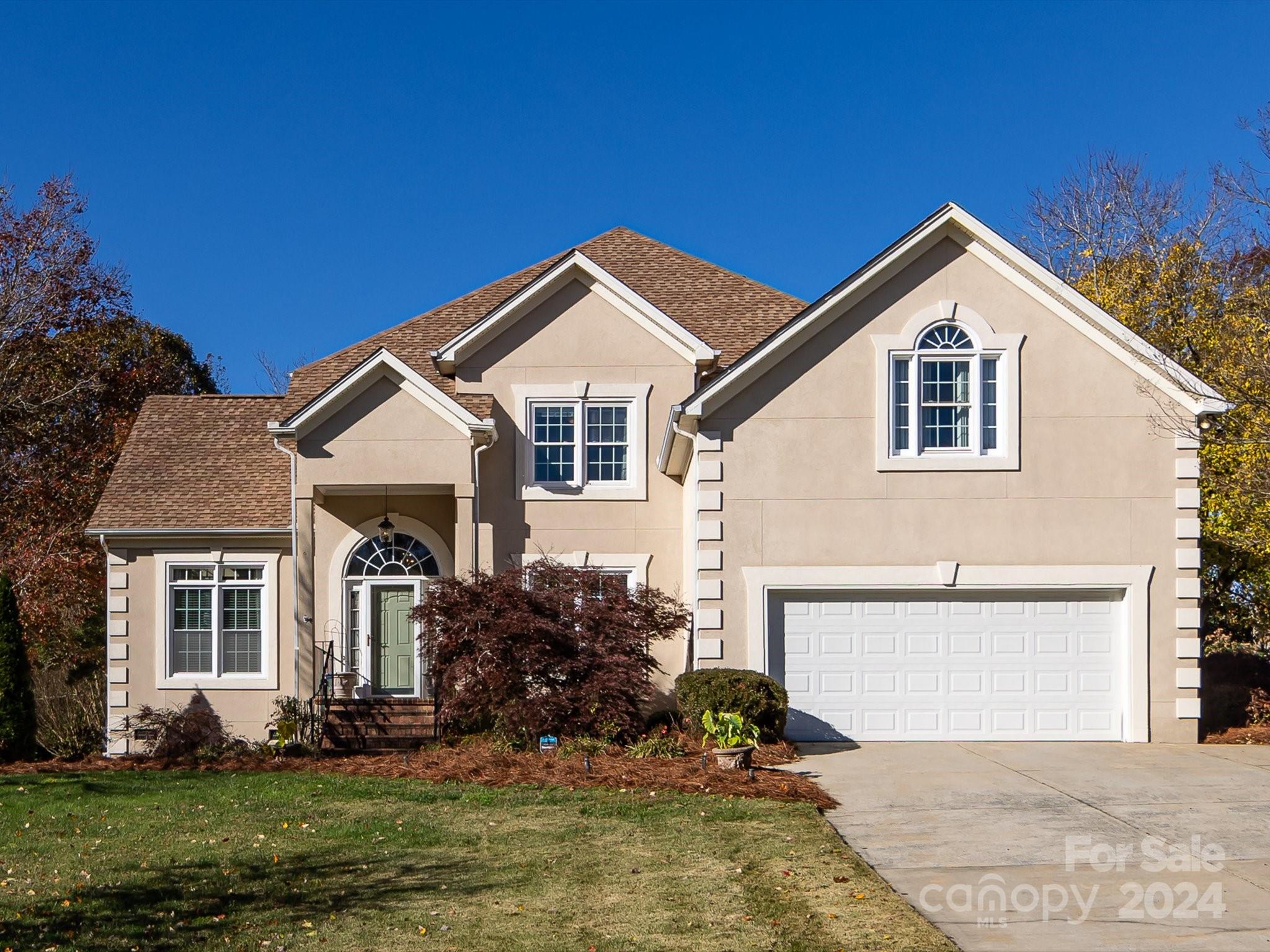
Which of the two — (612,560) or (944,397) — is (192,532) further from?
(944,397)

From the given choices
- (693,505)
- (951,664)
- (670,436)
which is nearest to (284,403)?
(670,436)

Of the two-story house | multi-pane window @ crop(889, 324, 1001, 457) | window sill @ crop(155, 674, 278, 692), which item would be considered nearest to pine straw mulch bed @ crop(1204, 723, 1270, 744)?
the two-story house

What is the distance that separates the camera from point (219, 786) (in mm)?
14398

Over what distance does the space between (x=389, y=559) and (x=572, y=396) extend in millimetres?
3931

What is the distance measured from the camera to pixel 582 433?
1981 centimetres

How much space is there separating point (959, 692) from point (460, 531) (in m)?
7.50

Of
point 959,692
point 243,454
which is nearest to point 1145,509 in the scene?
point 959,692

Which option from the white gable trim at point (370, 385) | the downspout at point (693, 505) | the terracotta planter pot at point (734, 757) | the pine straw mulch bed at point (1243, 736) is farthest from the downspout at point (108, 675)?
the pine straw mulch bed at point (1243, 736)

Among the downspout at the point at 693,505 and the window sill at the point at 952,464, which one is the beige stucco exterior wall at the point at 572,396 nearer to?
the downspout at the point at 693,505

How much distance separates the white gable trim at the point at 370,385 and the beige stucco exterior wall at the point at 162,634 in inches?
108

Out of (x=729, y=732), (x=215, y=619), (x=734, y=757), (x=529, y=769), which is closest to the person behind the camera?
(x=734, y=757)

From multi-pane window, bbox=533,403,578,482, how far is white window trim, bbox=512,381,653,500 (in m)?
0.09

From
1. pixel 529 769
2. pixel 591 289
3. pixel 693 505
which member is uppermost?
pixel 591 289

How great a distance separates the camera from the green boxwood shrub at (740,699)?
15.5 metres
